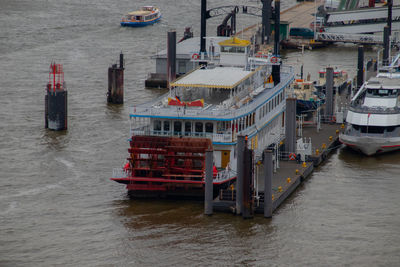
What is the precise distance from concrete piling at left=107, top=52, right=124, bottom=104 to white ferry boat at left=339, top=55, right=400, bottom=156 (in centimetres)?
1920

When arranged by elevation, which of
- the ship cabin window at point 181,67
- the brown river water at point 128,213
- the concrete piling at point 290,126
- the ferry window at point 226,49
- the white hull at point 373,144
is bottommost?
the brown river water at point 128,213

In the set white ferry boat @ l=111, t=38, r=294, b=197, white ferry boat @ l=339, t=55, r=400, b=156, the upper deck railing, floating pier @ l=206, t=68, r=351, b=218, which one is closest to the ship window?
white ferry boat @ l=111, t=38, r=294, b=197

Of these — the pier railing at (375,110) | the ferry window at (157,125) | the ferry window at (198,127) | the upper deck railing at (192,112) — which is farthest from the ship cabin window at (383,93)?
the ferry window at (157,125)

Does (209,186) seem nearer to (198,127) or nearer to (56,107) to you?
(198,127)

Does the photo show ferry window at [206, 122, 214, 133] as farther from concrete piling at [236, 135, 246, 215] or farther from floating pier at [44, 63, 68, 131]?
floating pier at [44, 63, 68, 131]

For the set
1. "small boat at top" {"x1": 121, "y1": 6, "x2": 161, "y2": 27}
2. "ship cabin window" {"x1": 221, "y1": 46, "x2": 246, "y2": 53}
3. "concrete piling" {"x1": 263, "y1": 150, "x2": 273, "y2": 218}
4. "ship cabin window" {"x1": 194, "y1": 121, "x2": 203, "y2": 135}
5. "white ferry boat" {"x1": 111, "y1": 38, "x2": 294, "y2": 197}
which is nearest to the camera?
"concrete piling" {"x1": 263, "y1": 150, "x2": 273, "y2": 218}

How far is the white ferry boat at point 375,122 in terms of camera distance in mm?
59594

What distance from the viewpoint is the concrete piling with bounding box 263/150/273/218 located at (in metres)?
45.2

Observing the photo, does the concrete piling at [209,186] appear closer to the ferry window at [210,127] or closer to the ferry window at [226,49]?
the ferry window at [210,127]

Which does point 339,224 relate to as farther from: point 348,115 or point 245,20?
point 245,20

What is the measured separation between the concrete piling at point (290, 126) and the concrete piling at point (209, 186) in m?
9.24

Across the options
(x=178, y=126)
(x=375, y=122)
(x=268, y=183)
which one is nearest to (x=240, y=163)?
(x=268, y=183)

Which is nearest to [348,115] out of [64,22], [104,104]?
[104,104]

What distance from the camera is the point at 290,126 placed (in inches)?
2142
